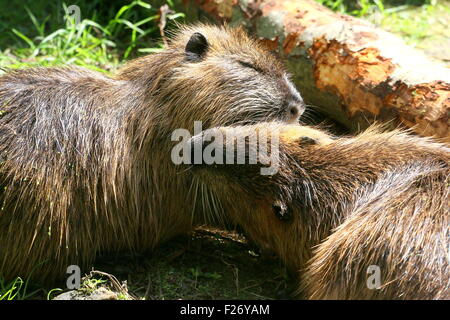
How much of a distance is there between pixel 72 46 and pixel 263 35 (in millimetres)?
1846

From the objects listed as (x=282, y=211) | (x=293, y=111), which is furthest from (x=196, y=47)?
(x=282, y=211)

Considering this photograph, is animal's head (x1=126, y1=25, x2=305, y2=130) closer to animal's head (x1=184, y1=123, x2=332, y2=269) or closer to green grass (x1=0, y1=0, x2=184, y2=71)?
animal's head (x1=184, y1=123, x2=332, y2=269)

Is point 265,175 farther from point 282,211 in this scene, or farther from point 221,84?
point 221,84

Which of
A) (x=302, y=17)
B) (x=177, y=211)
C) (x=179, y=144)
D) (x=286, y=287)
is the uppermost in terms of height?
(x=302, y=17)

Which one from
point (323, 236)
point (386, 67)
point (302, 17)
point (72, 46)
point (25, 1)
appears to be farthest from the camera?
point (25, 1)

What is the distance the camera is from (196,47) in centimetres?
470

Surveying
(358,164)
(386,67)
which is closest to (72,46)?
(386,67)

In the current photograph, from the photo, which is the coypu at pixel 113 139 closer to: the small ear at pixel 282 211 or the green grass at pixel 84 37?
the small ear at pixel 282 211

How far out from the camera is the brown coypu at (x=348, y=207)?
133 inches

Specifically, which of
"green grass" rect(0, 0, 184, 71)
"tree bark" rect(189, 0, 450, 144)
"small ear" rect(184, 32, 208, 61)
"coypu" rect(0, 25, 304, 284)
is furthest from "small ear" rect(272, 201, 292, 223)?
"green grass" rect(0, 0, 184, 71)

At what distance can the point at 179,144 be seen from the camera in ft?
14.5

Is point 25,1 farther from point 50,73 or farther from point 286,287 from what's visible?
point 286,287

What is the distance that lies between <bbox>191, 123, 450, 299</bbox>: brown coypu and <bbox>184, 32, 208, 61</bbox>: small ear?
0.79m

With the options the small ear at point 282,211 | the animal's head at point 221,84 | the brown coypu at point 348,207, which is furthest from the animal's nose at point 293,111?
the small ear at point 282,211
